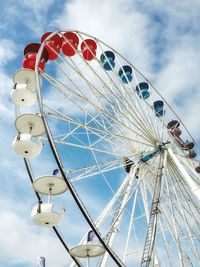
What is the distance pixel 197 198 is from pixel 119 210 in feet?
9.35

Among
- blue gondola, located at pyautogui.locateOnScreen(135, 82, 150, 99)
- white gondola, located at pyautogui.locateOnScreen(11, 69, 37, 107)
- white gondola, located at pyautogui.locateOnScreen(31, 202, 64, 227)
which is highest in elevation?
blue gondola, located at pyautogui.locateOnScreen(135, 82, 150, 99)

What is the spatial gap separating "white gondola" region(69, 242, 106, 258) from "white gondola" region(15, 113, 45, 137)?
4.54 meters

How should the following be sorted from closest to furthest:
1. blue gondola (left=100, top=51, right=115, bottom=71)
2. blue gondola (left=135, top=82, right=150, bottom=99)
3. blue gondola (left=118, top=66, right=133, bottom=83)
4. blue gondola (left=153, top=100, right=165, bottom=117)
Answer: blue gondola (left=100, top=51, right=115, bottom=71) → blue gondola (left=118, top=66, right=133, bottom=83) → blue gondola (left=135, top=82, right=150, bottom=99) → blue gondola (left=153, top=100, right=165, bottom=117)

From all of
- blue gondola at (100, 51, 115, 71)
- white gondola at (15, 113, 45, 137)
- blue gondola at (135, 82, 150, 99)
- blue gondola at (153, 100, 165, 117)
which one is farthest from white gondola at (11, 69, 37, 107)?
blue gondola at (153, 100, 165, 117)

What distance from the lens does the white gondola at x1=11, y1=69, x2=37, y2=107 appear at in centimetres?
1530

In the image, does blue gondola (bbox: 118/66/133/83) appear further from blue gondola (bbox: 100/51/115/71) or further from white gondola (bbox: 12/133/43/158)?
white gondola (bbox: 12/133/43/158)

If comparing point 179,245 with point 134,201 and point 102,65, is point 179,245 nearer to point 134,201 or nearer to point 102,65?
point 134,201

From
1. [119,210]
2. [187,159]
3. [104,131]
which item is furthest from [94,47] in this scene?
[119,210]

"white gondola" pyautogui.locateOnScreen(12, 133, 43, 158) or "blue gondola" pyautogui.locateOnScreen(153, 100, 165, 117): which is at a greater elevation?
"blue gondola" pyautogui.locateOnScreen(153, 100, 165, 117)

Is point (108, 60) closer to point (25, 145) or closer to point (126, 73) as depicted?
point (126, 73)

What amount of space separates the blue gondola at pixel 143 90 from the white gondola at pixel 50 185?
7.82 m

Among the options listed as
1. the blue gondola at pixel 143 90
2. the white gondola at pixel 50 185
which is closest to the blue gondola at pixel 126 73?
the blue gondola at pixel 143 90

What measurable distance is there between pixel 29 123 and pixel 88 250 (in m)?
5.05

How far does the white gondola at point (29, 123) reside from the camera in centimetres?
1393
